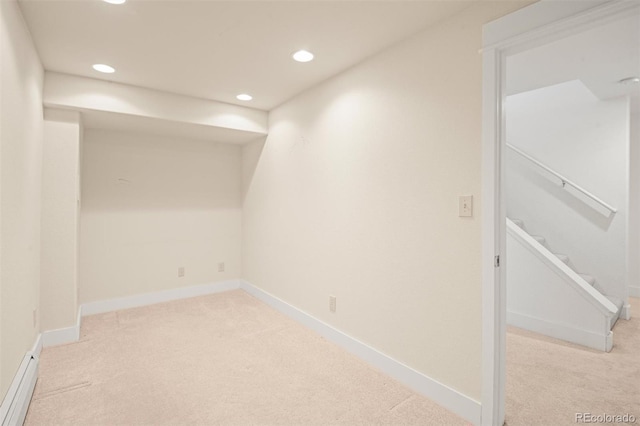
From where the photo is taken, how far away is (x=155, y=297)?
3938 millimetres

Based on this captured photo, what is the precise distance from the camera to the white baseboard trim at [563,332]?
274 cm

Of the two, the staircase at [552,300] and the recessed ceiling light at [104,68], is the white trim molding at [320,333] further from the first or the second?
the recessed ceiling light at [104,68]

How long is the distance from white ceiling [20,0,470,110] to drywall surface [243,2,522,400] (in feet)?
0.76

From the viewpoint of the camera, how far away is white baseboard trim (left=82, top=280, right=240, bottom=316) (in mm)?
3577

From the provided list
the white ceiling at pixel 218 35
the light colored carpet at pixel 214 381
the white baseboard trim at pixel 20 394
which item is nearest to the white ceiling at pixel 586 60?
the white ceiling at pixel 218 35

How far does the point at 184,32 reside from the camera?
2.10 m

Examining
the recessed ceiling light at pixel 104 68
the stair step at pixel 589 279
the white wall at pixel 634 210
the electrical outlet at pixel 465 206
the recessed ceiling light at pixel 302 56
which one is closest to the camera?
the electrical outlet at pixel 465 206

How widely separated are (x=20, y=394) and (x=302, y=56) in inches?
108

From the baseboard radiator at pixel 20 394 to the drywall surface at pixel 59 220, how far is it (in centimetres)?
74

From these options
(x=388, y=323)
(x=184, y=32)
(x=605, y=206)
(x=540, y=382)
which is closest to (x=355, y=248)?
(x=388, y=323)

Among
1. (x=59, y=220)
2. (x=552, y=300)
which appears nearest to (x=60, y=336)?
(x=59, y=220)

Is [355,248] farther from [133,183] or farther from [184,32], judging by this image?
[133,183]

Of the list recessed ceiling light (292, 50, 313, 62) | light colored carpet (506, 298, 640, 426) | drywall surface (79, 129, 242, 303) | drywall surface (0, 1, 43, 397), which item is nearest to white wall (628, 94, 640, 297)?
light colored carpet (506, 298, 640, 426)

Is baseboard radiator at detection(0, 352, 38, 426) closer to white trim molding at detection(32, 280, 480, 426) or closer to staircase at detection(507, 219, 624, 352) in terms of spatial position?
white trim molding at detection(32, 280, 480, 426)
